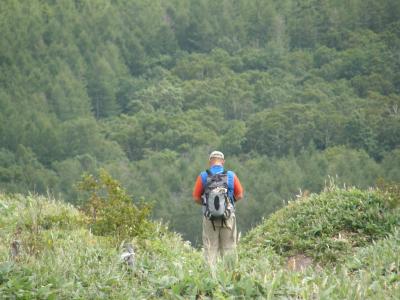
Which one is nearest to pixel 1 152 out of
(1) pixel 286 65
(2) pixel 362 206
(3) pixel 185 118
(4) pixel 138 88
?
(3) pixel 185 118

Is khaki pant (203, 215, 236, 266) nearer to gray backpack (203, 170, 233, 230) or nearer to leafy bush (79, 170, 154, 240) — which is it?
gray backpack (203, 170, 233, 230)

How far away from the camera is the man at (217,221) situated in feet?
29.8

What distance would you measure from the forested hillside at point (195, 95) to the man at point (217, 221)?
66.7m

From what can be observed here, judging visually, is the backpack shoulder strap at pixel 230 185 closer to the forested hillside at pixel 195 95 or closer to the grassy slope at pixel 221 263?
the grassy slope at pixel 221 263

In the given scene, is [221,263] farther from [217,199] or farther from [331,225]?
[331,225]

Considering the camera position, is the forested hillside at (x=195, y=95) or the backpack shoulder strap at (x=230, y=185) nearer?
the backpack shoulder strap at (x=230, y=185)

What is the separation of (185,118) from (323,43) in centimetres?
4494

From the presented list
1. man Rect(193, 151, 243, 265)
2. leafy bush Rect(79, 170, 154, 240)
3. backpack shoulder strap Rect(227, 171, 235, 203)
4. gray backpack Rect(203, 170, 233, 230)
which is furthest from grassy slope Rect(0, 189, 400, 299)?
backpack shoulder strap Rect(227, 171, 235, 203)

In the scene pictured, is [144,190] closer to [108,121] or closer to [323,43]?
[108,121]

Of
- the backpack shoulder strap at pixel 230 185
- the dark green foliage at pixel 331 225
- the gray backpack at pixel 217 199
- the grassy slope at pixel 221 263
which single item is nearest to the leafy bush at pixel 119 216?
the grassy slope at pixel 221 263

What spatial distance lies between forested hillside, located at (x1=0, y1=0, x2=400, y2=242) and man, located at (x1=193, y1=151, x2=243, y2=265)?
66.7 meters

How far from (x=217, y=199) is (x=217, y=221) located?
290 millimetres

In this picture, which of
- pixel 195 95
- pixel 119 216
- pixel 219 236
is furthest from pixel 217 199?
pixel 195 95

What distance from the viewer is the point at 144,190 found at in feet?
315
